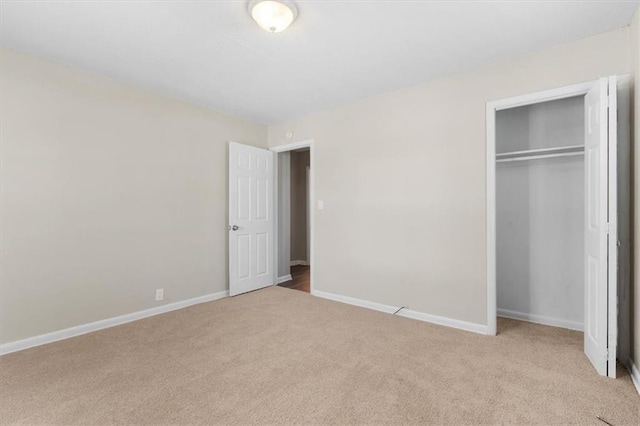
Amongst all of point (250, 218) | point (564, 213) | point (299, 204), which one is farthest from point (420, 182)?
point (299, 204)

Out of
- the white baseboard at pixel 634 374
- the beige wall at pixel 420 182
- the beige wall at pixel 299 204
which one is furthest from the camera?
the beige wall at pixel 299 204

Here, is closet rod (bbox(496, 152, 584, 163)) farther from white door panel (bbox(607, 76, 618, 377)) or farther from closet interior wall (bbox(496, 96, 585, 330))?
white door panel (bbox(607, 76, 618, 377))

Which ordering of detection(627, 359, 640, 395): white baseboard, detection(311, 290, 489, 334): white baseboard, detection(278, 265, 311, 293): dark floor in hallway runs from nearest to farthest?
1. detection(627, 359, 640, 395): white baseboard
2. detection(311, 290, 489, 334): white baseboard
3. detection(278, 265, 311, 293): dark floor in hallway

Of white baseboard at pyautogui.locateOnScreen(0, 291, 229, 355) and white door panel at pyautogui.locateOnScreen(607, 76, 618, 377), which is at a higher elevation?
white door panel at pyautogui.locateOnScreen(607, 76, 618, 377)

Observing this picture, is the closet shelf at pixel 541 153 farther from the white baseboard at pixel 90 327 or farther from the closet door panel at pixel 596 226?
the white baseboard at pixel 90 327

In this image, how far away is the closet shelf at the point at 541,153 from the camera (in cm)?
284

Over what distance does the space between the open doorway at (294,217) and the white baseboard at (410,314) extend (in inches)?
19.1

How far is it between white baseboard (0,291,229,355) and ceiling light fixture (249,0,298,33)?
10.2 feet

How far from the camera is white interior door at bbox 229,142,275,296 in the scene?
4.16 m

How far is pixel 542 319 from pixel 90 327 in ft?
14.8

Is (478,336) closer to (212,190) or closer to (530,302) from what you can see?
(530,302)

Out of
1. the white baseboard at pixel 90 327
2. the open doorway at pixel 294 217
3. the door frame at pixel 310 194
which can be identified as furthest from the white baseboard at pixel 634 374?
the white baseboard at pixel 90 327

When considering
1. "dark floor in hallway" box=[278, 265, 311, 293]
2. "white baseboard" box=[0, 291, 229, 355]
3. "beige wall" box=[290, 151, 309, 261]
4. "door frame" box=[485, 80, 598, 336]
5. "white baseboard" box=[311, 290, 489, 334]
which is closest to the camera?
"white baseboard" box=[0, 291, 229, 355]

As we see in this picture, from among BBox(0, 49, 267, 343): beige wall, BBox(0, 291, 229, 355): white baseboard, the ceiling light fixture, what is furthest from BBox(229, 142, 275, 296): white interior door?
the ceiling light fixture
